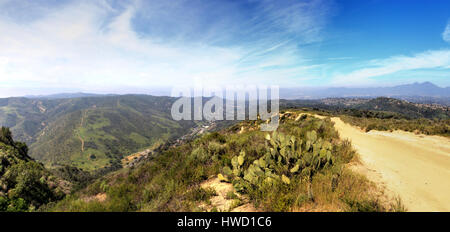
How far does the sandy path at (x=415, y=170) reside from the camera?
3.44 meters

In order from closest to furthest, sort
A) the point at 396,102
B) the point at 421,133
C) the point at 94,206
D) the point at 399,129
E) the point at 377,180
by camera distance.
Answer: the point at 377,180
the point at 94,206
the point at 421,133
the point at 399,129
the point at 396,102

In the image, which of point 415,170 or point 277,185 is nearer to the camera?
point 277,185

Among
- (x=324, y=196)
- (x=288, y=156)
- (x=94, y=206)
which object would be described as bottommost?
(x=94, y=206)

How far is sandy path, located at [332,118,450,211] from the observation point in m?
3.44

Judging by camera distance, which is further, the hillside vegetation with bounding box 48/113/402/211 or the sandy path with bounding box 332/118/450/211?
the sandy path with bounding box 332/118/450/211

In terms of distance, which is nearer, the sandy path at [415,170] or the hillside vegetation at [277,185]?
the hillside vegetation at [277,185]

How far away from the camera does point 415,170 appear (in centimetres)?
490

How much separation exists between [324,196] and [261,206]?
1.19m

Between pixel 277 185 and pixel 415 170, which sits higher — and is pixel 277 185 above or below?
above
